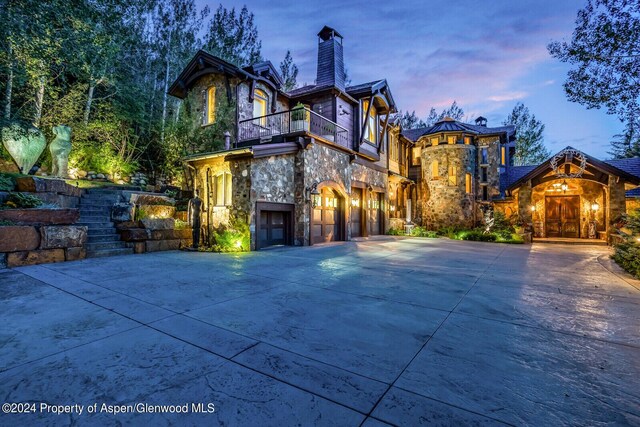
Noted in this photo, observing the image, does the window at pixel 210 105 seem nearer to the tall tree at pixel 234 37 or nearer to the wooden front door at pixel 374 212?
the wooden front door at pixel 374 212

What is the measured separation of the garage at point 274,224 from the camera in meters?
10.4

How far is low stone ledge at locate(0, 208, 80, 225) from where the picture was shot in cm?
672

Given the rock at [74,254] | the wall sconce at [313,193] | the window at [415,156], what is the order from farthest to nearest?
the window at [415,156] < the wall sconce at [313,193] < the rock at [74,254]

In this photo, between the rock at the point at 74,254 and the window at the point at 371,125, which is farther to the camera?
the window at the point at 371,125

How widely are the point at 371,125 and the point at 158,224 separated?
12607mm

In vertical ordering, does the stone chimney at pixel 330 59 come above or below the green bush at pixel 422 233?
above

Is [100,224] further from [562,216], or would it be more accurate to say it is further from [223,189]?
[562,216]

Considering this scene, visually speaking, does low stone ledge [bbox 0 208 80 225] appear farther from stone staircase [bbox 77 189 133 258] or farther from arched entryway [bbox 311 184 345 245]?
arched entryway [bbox 311 184 345 245]

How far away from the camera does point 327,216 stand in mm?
12961

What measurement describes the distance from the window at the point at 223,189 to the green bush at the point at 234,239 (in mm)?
1196

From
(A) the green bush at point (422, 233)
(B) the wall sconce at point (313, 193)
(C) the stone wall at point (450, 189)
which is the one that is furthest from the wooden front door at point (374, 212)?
(B) the wall sconce at point (313, 193)

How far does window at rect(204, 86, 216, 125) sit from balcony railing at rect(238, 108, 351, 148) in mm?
2335

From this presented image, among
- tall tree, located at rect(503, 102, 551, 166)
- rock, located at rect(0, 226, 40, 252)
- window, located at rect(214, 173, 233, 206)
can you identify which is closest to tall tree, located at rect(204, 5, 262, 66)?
window, located at rect(214, 173, 233, 206)

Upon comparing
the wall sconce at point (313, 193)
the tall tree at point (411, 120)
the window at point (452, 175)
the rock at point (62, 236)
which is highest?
the tall tree at point (411, 120)
